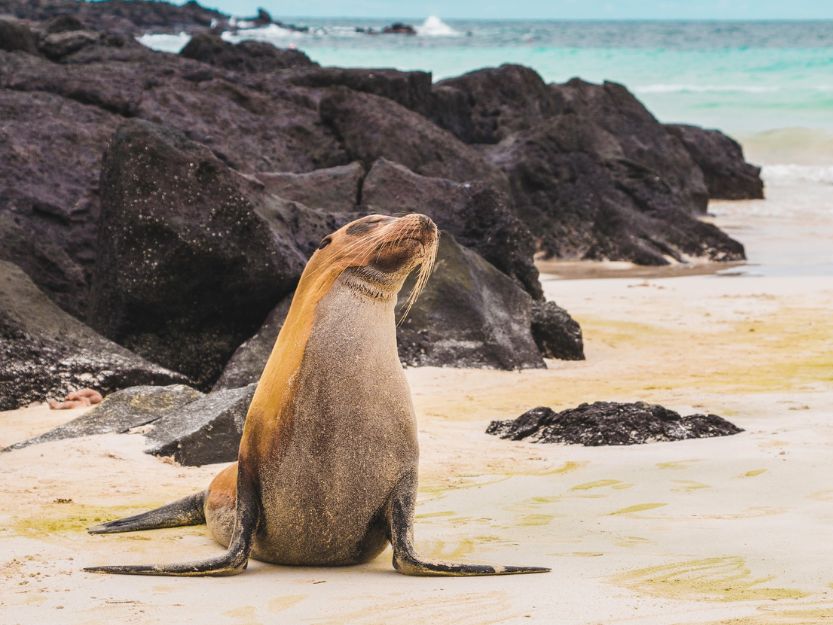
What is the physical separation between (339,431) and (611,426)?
292cm

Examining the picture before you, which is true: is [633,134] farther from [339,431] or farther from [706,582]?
[706,582]

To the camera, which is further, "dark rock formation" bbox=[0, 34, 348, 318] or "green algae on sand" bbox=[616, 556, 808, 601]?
"dark rock formation" bbox=[0, 34, 348, 318]

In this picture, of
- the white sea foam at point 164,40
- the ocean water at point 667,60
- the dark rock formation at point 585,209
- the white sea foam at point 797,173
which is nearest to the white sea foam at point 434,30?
the ocean water at point 667,60

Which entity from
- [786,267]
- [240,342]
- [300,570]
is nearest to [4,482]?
[300,570]

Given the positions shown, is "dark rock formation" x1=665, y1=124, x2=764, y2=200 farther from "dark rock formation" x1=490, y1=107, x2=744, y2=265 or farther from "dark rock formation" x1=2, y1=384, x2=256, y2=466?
"dark rock formation" x1=2, y1=384, x2=256, y2=466

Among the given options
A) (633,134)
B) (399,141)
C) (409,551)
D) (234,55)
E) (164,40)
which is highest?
(164,40)

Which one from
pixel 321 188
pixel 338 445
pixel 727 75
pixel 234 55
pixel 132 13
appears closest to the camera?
pixel 338 445

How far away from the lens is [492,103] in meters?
23.7

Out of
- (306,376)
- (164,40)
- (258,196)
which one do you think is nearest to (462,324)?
(258,196)

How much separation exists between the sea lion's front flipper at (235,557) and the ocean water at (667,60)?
112 ft

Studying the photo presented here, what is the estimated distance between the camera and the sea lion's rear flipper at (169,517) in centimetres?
498

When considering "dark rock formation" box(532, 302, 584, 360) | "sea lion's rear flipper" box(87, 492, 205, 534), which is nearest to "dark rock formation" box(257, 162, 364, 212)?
"dark rock formation" box(532, 302, 584, 360)

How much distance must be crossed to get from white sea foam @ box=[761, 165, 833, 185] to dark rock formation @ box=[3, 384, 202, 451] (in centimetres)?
2467

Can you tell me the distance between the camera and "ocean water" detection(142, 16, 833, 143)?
48531 millimetres
